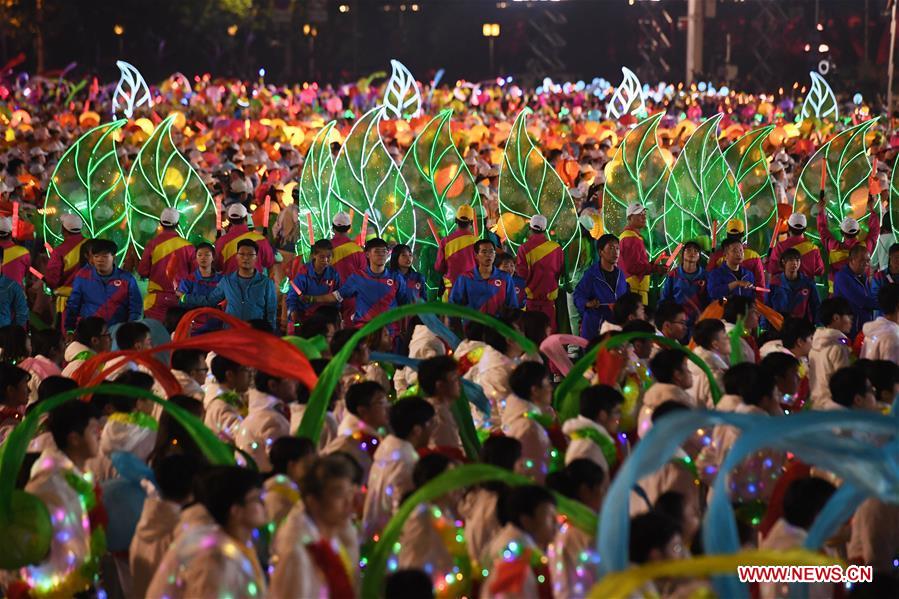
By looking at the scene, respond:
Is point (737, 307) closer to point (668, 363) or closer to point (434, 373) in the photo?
point (668, 363)

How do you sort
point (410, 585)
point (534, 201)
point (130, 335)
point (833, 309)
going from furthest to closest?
1. point (534, 201)
2. point (833, 309)
3. point (130, 335)
4. point (410, 585)

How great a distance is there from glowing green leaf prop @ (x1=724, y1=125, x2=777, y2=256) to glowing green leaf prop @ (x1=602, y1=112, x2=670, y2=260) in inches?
30.6

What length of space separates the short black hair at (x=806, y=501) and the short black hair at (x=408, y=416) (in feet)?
5.33

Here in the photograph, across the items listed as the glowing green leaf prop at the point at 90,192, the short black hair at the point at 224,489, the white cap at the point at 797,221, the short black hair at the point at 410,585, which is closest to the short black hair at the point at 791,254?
the white cap at the point at 797,221

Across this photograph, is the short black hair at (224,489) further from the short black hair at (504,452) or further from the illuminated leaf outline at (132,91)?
the illuminated leaf outline at (132,91)

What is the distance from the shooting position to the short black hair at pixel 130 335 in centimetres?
958

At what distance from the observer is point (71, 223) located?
13.2 metres

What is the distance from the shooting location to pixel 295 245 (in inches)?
656

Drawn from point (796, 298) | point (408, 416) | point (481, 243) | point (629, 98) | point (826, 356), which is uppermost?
point (408, 416)

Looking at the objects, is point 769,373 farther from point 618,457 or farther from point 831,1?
point 831,1

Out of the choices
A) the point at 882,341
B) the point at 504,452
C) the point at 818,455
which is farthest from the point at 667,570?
the point at 882,341

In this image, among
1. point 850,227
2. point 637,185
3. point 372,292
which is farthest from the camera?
point 637,185

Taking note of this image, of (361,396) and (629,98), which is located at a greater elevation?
(361,396)

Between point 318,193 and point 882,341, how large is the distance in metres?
6.59
